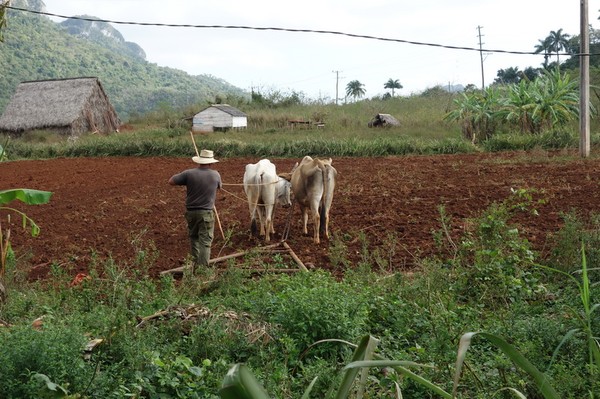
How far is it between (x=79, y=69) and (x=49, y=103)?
1589 inches

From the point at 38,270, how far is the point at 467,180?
1008 cm

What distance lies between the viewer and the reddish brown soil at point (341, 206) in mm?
9977

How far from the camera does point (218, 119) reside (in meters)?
36.8

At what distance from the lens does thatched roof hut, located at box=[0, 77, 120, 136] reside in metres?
36.4

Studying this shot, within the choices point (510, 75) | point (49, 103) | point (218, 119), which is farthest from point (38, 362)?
point (510, 75)

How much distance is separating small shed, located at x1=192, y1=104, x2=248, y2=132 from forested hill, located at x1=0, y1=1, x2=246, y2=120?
2155 centimetres

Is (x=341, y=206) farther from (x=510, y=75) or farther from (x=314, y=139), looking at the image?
(x=510, y=75)

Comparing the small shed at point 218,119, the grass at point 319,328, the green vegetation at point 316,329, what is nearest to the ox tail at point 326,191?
the grass at point 319,328

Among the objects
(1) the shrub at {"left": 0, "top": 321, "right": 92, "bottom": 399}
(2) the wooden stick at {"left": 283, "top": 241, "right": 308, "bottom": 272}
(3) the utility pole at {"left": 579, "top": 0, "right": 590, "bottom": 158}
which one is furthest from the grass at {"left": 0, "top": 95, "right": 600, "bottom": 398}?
(3) the utility pole at {"left": 579, "top": 0, "right": 590, "bottom": 158}

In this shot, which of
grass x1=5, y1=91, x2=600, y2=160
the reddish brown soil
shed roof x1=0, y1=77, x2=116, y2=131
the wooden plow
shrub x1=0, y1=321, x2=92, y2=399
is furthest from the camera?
shed roof x1=0, y1=77, x2=116, y2=131

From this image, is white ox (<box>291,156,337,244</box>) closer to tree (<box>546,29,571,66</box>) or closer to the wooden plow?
the wooden plow

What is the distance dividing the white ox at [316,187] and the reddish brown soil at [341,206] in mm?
363

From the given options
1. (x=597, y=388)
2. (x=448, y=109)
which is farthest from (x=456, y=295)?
(x=448, y=109)

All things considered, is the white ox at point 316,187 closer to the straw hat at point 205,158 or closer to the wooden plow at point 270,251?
the wooden plow at point 270,251
